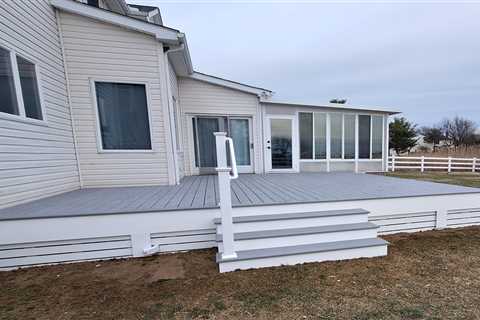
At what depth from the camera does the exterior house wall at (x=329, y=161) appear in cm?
660

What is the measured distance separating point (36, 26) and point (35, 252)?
11.3ft

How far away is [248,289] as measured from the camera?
181 centimetres

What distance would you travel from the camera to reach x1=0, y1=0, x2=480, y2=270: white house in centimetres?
242

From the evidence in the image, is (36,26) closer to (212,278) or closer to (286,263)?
(212,278)

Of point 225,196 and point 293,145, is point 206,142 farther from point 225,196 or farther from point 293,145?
point 225,196

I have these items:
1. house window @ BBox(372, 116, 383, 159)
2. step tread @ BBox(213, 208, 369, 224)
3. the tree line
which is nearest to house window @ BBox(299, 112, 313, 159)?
house window @ BBox(372, 116, 383, 159)

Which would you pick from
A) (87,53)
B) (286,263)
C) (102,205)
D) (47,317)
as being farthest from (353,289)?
(87,53)

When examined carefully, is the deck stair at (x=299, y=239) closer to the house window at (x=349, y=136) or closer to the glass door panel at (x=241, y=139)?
the glass door panel at (x=241, y=139)

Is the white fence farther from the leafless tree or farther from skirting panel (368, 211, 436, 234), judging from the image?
the leafless tree

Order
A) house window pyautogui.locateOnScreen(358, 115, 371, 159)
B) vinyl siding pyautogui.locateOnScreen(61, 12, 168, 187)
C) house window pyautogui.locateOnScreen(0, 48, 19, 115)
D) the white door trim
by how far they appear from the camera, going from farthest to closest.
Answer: house window pyautogui.locateOnScreen(358, 115, 371, 159) < the white door trim < vinyl siding pyautogui.locateOnScreen(61, 12, 168, 187) < house window pyautogui.locateOnScreen(0, 48, 19, 115)

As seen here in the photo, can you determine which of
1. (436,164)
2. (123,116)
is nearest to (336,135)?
(123,116)

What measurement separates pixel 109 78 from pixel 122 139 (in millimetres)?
1204

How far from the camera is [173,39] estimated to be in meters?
3.93

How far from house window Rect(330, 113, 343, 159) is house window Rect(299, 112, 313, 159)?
82cm
